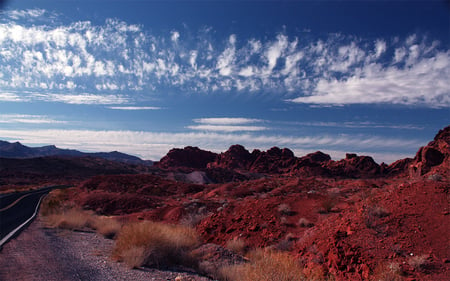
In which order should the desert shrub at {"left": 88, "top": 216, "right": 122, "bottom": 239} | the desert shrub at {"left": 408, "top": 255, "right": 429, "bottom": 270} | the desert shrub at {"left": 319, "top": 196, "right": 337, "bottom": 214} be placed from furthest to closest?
the desert shrub at {"left": 319, "top": 196, "right": 337, "bottom": 214} < the desert shrub at {"left": 88, "top": 216, "right": 122, "bottom": 239} < the desert shrub at {"left": 408, "top": 255, "right": 429, "bottom": 270}

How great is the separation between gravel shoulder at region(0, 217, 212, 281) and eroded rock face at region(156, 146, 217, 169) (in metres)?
116

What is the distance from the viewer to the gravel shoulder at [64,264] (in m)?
7.20

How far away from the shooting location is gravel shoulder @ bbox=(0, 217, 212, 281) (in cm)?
720

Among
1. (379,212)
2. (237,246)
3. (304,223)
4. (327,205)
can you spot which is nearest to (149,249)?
(237,246)

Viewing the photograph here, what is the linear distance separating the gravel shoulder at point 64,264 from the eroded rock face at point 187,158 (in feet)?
379

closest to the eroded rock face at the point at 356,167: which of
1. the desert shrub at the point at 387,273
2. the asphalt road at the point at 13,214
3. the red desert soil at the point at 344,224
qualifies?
the red desert soil at the point at 344,224

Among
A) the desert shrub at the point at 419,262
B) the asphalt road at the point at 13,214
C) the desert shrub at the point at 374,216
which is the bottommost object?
the asphalt road at the point at 13,214

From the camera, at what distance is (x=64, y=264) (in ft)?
26.7

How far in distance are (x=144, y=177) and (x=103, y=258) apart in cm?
4200

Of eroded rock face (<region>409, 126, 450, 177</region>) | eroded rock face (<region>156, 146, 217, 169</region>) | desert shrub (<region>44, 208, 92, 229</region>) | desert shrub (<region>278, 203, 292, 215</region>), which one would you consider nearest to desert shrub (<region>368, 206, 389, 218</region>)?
desert shrub (<region>278, 203, 292, 215</region>)

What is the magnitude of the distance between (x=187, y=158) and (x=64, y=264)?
124m

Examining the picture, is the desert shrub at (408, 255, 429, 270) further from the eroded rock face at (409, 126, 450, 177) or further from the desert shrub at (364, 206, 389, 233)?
the eroded rock face at (409, 126, 450, 177)

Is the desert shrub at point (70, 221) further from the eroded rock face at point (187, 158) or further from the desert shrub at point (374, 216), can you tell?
the eroded rock face at point (187, 158)

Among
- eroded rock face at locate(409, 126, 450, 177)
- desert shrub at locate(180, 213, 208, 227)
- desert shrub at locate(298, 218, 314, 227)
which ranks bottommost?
desert shrub at locate(180, 213, 208, 227)
